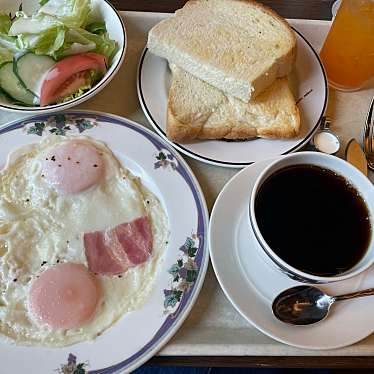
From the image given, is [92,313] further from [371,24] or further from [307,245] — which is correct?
[371,24]

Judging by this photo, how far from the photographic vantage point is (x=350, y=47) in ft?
4.39

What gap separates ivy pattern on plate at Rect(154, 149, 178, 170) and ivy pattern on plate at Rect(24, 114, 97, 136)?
206 mm

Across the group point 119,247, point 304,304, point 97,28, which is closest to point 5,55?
point 97,28

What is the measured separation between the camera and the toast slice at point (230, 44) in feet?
4.20

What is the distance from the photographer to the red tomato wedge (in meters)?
1.23

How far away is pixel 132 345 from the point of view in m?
0.97

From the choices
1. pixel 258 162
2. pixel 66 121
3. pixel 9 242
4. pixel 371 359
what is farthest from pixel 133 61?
pixel 371 359

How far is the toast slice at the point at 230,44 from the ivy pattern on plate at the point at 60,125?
309 mm

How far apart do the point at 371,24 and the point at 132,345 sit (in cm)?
105

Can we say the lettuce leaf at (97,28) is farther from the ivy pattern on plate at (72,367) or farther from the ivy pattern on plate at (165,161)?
the ivy pattern on plate at (72,367)

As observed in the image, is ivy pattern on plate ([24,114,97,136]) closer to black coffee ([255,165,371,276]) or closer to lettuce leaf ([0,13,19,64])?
lettuce leaf ([0,13,19,64])

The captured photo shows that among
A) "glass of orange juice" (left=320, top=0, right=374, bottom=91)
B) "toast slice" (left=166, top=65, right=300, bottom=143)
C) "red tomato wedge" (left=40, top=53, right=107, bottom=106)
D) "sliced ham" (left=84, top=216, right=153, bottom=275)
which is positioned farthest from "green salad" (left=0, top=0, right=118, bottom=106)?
"glass of orange juice" (left=320, top=0, right=374, bottom=91)

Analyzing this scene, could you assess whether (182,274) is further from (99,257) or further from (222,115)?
(222,115)

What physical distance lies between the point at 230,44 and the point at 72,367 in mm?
964
